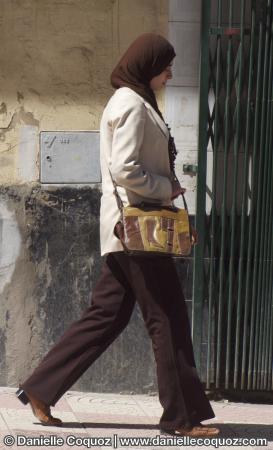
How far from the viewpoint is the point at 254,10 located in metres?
5.38

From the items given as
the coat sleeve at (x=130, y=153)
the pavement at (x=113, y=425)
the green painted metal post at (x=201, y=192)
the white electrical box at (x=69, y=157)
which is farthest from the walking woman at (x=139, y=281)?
the white electrical box at (x=69, y=157)

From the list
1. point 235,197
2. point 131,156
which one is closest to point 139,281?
point 131,156

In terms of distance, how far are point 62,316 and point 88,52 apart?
4.91ft

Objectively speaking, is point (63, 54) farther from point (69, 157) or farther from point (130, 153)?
point (130, 153)

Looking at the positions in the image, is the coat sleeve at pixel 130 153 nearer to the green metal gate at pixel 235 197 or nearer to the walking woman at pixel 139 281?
the walking woman at pixel 139 281

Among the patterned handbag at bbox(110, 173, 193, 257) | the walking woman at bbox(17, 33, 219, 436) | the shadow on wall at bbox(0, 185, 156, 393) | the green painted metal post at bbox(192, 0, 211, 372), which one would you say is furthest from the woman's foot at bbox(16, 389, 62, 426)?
the green painted metal post at bbox(192, 0, 211, 372)

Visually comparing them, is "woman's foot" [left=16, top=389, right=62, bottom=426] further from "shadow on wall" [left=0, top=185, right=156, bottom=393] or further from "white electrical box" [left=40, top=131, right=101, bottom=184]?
"white electrical box" [left=40, top=131, right=101, bottom=184]

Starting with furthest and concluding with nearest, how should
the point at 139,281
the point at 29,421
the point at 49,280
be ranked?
the point at 49,280
the point at 29,421
the point at 139,281

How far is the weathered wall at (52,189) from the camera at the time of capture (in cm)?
543

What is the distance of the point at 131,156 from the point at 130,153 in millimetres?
15

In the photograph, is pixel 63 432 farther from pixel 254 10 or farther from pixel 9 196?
pixel 254 10

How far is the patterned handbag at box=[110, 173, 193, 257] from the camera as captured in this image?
4520mm

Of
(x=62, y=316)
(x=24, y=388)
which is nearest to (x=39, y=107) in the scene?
(x=62, y=316)

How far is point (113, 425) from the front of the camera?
4984mm
